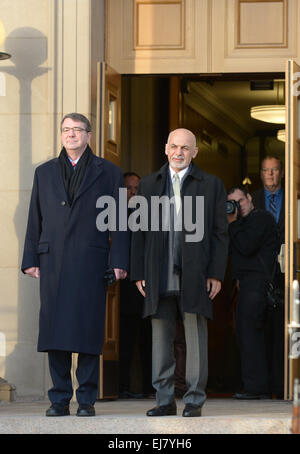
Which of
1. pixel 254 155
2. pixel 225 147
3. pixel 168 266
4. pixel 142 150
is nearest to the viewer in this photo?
pixel 168 266

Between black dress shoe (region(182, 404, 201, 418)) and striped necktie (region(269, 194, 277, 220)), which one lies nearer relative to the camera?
black dress shoe (region(182, 404, 201, 418))

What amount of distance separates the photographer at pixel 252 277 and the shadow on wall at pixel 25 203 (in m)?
1.73

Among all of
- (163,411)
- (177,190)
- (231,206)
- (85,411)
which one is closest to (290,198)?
(231,206)

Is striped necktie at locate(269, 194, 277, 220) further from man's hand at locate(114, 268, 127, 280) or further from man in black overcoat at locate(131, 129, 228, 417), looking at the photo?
man's hand at locate(114, 268, 127, 280)

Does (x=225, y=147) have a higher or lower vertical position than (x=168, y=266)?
higher

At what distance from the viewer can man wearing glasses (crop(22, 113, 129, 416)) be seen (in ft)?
24.0

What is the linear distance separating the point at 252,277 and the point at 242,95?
23.2 feet

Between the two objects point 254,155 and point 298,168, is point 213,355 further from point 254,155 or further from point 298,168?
point 254,155

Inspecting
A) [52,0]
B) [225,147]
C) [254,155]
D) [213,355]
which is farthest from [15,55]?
[254,155]

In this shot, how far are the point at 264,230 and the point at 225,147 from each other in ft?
27.2

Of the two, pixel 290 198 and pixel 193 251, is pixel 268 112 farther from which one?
pixel 193 251

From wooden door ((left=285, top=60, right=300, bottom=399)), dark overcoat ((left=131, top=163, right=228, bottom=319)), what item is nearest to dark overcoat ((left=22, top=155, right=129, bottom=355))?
dark overcoat ((left=131, top=163, right=228, bottom=319))

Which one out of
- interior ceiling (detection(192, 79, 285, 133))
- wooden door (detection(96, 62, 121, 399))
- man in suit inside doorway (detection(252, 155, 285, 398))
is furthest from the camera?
interior ceiling (detection(192, 79, 285, 133))

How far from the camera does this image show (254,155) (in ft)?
64.8
